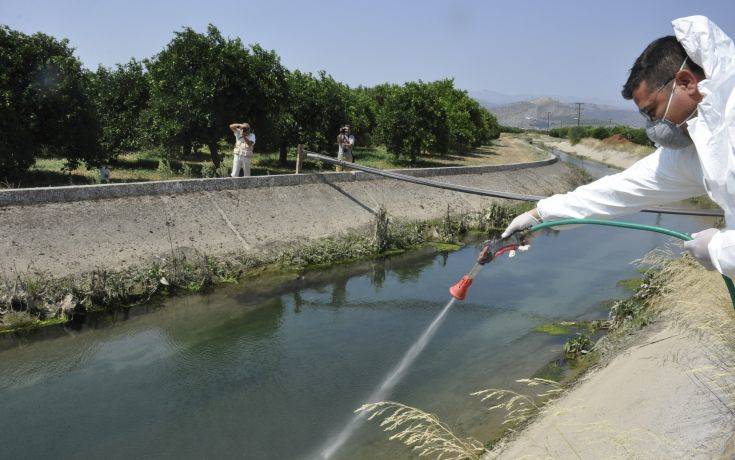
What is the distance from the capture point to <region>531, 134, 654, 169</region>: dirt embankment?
49.8 metres

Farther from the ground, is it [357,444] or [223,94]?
[223,94]

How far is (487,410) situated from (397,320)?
13.0 ft

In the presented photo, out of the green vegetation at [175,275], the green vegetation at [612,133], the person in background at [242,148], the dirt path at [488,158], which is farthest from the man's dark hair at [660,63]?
the green vegetation at [612,133]

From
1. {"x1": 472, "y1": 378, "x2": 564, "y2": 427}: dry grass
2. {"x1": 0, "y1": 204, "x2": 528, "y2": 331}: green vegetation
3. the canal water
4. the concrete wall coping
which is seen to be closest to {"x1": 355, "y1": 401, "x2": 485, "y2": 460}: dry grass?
the canal water

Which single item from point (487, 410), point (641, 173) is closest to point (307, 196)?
point (487, 410)

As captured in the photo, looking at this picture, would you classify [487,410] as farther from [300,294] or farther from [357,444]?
[300,294]

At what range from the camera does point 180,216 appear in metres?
13.9

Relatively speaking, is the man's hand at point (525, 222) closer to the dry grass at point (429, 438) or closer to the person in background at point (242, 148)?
the dry grass at point (429, 438)

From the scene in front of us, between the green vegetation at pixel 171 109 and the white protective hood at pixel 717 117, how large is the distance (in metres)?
16.4

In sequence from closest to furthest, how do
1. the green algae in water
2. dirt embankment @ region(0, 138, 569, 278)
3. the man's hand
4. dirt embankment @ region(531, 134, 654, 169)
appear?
the man's hand < the green algae in water < dirt embankment @ region(0, 138, 569, 278) < dirt embankment @ region(531, 134, 654, 169)

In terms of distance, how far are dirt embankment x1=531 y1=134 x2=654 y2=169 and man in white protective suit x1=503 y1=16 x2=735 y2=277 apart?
4649 cm

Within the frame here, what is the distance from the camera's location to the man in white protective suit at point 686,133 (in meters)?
2.43

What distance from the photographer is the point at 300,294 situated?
12688 millimetres

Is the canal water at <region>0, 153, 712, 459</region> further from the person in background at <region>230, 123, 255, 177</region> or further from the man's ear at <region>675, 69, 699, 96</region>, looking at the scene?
the man's ear at <region>675, 69, 699, 96</region>
